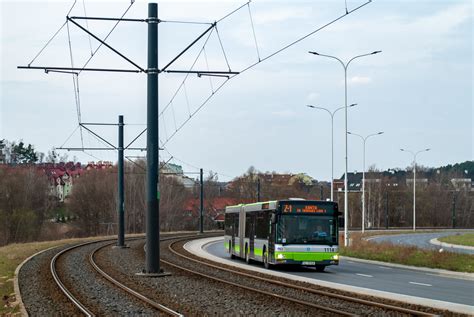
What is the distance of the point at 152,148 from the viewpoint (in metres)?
25.5

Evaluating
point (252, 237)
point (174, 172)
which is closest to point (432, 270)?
point (252, 237)

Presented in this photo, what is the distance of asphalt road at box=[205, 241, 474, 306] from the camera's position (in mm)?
21323

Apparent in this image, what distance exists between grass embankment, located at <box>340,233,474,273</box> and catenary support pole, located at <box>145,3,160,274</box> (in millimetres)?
12524

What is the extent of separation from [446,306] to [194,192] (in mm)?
109087

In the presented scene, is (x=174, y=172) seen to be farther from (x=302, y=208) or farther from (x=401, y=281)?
(x=401, y=281)

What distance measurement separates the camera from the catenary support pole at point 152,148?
25.4 meters

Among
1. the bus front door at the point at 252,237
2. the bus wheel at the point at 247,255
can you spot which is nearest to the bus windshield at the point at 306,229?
the bus front door at the point at 252,237

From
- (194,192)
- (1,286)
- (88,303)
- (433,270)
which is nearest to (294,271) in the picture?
(433,270)

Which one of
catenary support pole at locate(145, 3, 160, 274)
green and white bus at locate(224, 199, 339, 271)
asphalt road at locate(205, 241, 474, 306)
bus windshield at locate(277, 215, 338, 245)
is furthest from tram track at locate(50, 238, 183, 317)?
asphalt road at locate(205, 241, 474, 306)

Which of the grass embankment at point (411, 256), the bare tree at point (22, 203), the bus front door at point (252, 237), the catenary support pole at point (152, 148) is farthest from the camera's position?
the bare tree at point (22, 203)

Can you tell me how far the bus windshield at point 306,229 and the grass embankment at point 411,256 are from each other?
569cm

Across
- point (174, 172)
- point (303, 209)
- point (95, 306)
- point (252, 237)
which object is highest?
point (174, 172)

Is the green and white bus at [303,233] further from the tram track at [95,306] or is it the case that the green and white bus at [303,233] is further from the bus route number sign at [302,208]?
the tram track at [95,306]

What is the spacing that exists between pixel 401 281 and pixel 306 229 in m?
4.64
